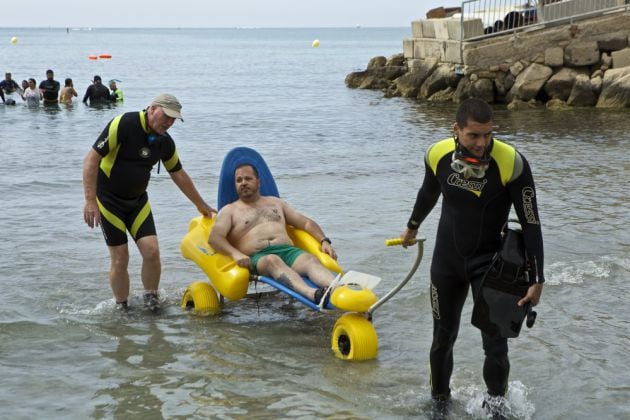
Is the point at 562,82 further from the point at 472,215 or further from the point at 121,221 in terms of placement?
the point at 472,215

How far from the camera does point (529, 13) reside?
24.0 meters

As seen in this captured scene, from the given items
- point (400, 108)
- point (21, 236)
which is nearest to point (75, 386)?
point (21, 236)

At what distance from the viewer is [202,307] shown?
7250mm

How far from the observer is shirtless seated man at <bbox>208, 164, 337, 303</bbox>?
6.72 meters

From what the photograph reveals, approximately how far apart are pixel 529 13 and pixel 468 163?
20696 mm

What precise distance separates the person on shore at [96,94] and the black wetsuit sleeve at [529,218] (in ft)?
82.0

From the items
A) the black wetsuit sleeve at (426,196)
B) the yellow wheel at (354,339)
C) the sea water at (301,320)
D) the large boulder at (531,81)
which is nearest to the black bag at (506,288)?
the black wetsuit sleeve at (426,196)

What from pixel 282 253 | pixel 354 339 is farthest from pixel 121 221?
pixel 354 339

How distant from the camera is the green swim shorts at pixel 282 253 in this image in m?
6.90

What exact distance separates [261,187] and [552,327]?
109 inches

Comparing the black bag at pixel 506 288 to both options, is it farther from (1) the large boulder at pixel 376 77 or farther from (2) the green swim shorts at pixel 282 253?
(1) the large boulder at pixel 376 77

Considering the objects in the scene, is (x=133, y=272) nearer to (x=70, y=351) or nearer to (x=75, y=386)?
(x=70, y=351)

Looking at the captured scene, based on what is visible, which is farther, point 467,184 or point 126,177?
point 126,177

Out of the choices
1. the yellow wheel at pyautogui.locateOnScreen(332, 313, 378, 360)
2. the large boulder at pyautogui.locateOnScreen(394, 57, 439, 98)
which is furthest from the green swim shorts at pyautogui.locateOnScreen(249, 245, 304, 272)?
the large boulder at pyautogui.locateOnScreen(394, 57, 439, 98)
